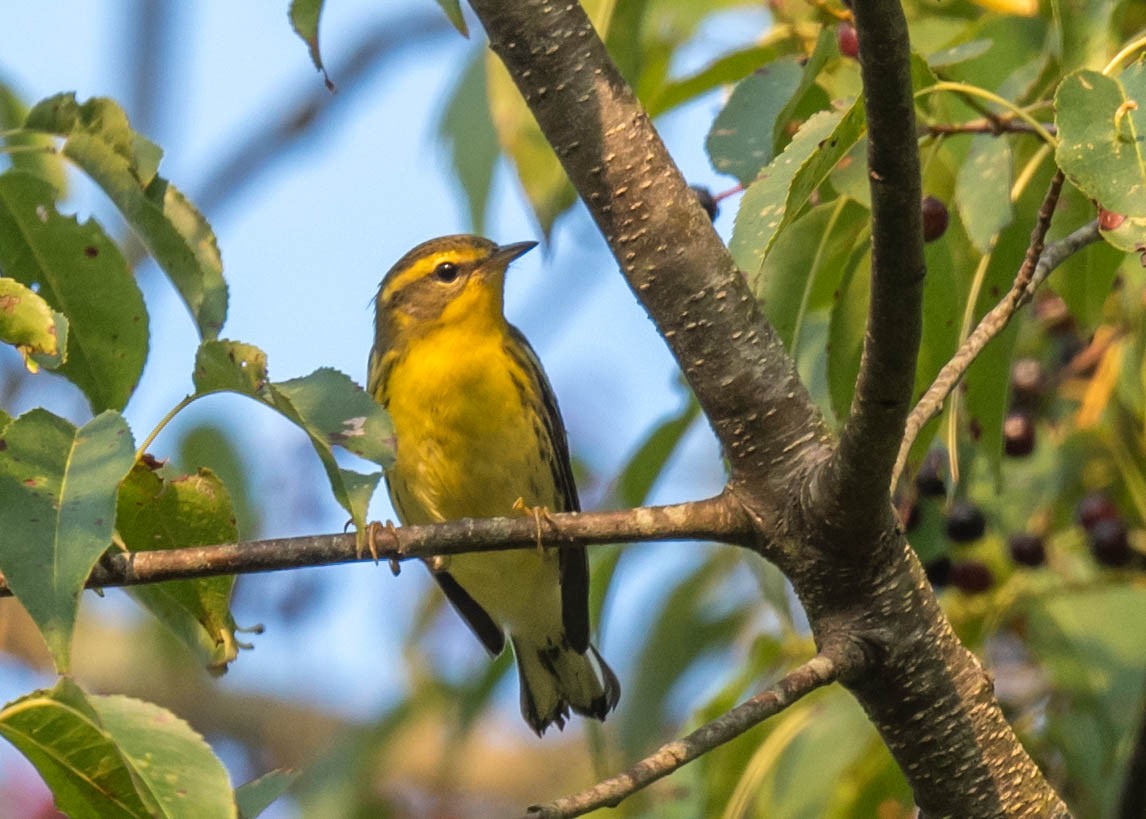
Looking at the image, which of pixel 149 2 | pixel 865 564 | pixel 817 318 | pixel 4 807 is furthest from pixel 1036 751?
pixel 4 807

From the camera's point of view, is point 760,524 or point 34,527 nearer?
point 34,527

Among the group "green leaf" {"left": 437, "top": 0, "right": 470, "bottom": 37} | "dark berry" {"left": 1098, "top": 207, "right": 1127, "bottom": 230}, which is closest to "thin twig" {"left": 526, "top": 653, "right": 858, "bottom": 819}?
"dark berry" {"left": 1098, "top": 207, "right": 1127, "bottom": 230}

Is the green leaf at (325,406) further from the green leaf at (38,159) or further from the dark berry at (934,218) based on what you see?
the dark berry at (934,218)

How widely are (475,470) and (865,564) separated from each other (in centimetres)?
206

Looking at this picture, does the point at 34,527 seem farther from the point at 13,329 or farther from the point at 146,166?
the point at 146,166

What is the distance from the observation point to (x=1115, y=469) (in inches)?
141

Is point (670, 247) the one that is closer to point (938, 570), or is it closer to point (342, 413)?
point (342, 413)

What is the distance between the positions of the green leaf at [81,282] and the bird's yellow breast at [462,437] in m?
1.75

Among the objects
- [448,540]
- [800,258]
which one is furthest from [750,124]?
[448,540]

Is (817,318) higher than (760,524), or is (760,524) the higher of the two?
(817,318)

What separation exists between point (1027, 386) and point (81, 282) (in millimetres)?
2264

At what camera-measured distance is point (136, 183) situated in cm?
221

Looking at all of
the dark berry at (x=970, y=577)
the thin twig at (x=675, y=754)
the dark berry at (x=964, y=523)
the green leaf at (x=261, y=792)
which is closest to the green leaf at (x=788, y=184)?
the thin twig at (x=675, y=754)

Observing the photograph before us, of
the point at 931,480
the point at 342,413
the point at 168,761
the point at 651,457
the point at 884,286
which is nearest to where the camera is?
the point at 168,761
